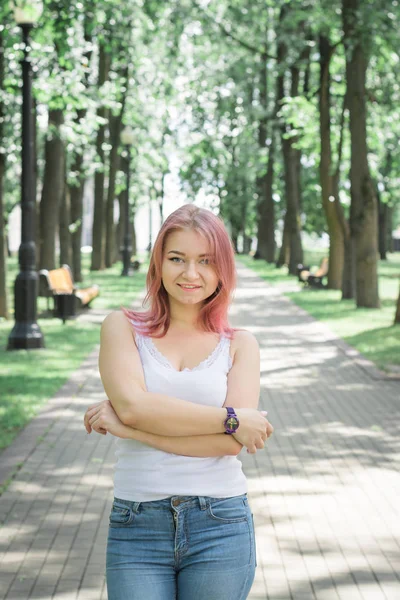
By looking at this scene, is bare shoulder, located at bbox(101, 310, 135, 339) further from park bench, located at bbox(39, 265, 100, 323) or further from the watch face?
park bench, located at bbox(39, 265, 100, 323)

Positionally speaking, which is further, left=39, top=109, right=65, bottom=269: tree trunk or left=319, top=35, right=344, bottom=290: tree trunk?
left=319, top=35, right=344, bottom=290: tree trunk

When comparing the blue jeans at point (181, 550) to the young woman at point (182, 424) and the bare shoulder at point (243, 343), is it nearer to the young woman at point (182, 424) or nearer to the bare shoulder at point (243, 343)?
the young woman at point (182, 424)

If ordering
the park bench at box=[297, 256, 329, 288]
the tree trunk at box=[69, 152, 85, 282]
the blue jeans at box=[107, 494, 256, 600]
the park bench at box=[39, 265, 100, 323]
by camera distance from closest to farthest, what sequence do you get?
the blue jeans at box=[107, 494, 256, 600] < the park bench at box=[39, 265, 100, 323] < the tree trunk at box=[69, 152, 85, 282] < the park bench at box=[297, 256, 329, 288]

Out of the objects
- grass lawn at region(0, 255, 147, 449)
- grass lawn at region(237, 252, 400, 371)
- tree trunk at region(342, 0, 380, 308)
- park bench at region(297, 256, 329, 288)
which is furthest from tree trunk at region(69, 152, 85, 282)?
tree trunk at region(342, 0, 380, 308)

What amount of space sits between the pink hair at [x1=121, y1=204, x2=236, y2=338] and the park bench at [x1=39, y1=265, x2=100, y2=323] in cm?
1609

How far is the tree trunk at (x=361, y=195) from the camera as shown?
22.2m

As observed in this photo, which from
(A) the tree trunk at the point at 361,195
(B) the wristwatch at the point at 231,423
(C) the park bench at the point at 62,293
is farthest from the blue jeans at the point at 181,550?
(A) the tree trunk at the point at 361,195

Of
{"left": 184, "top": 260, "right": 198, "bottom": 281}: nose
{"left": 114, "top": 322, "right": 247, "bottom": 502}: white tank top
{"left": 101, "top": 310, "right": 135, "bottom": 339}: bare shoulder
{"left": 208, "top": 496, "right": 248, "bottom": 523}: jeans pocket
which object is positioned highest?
{"left": 184, "top": 260, "right": 198, "bottom": 281}: nose

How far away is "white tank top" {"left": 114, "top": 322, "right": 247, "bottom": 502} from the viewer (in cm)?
280

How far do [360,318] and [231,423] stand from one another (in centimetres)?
1790

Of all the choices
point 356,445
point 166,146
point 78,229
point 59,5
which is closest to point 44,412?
point 356,445

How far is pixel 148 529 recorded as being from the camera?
109 inches

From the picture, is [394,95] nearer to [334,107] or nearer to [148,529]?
[334,107]

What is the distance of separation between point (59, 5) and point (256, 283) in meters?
20.6
